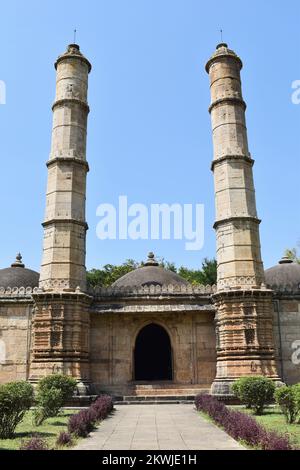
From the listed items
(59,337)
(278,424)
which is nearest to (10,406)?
(278,424)

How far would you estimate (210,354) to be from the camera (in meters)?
16.0

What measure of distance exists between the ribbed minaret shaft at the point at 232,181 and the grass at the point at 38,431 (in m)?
7.09

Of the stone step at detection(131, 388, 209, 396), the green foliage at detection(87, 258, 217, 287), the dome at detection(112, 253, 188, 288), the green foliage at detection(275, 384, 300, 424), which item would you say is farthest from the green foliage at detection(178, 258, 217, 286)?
the green foliage at detection(275, 384, 300, 424)

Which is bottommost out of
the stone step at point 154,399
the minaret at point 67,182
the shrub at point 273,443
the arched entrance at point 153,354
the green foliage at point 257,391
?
the stone step at point 154,399

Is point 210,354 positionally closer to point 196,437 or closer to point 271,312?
point 271,312

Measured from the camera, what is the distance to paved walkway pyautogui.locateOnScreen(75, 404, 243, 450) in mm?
7280

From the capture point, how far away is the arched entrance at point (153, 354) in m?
17.1

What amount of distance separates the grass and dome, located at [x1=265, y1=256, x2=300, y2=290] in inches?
416

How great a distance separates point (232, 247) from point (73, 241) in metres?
5.20

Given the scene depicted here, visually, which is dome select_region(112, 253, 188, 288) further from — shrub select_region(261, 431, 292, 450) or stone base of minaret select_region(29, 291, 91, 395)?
shrub select_region(261, 431, 292, 450)

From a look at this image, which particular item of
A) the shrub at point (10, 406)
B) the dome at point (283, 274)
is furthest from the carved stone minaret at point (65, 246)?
the dome at point (283, 274)

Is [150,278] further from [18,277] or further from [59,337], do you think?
[59,337]

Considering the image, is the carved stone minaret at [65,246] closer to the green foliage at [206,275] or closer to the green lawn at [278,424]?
the green lawn at [278,424]

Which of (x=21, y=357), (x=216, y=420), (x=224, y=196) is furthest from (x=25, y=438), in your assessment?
(x=224, y=196)
